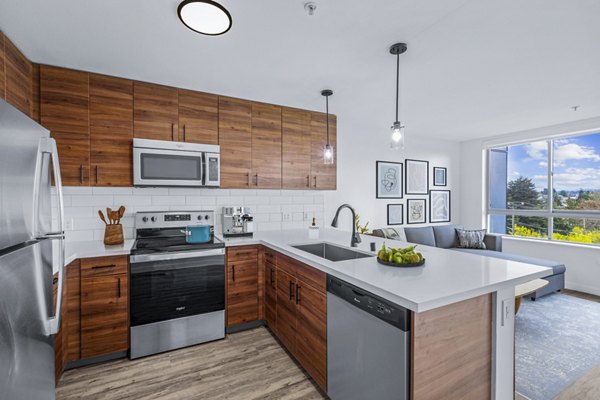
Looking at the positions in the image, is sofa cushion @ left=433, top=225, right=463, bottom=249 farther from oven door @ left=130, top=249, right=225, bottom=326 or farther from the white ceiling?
oven door @ left=130, top=249, right=225, bottom=326

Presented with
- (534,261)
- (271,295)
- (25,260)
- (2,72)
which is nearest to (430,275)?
(271,295)

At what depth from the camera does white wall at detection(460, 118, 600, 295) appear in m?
4.00

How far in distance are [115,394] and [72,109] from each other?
229 centimetres

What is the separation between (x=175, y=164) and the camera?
2.77 meters

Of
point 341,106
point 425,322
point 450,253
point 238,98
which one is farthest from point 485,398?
point 238,98

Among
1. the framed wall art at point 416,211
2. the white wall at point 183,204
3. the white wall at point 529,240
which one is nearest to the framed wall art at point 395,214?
the framed wall art at point 416,211

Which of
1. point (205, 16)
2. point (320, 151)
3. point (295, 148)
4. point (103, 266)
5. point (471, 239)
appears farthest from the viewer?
point (471, 239)

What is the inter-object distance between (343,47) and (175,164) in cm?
185

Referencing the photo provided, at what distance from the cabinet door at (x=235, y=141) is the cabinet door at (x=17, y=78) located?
5.00ft

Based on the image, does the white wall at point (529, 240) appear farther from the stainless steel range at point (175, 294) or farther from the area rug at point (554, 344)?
the stainless steel range at point (175, 294)

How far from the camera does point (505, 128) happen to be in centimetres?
452

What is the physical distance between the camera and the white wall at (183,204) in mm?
2701

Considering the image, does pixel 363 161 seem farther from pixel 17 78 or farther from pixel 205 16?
pixel 17 78

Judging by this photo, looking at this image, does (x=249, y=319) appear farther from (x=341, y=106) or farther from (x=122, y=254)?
(x=341, y=106)
